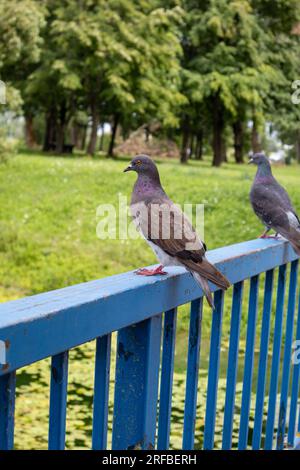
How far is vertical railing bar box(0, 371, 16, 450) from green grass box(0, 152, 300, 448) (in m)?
4.76

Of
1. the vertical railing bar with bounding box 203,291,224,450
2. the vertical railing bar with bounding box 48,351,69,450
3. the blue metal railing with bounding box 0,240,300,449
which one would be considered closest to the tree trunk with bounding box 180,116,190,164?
the blue metal railing with bounding box 0,240,300,449

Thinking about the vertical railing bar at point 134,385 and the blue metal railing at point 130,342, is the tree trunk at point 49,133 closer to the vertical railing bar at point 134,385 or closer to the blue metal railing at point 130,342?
the blue metal railing at point 130,342

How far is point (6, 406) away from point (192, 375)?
35.8 inches

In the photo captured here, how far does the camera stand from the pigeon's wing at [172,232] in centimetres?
205

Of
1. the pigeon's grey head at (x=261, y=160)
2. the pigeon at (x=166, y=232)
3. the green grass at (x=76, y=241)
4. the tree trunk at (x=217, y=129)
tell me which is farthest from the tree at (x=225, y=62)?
the pigeon at (x=166, y=232)

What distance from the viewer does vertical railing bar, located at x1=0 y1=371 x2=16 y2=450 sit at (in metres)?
1.30

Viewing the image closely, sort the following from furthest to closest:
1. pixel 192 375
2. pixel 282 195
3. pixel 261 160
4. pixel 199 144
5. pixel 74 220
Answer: pixel 199 144 → pixel 74 220 → pixel 261 160 → pixel 282 195 → pixel 192 375

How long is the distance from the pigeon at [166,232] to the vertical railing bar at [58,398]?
1.63ft

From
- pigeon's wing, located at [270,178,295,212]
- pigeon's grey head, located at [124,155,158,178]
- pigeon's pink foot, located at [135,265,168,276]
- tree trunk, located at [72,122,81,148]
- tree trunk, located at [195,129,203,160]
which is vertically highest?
tree trunk, located at [72,122,81,148]

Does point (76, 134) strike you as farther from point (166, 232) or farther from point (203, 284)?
point (203, 284)

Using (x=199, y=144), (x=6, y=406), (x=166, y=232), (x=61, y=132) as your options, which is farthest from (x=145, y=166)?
(x=199, y=144)

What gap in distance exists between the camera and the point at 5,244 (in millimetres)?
13562

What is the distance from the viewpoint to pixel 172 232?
2.12 meters

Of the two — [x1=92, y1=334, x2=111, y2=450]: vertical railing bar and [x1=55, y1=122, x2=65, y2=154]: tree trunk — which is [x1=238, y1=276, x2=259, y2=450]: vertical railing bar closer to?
[x1=92, y1=334, x2=111, y2=450]: vertical railing bar
